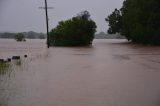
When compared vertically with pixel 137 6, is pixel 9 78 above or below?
below

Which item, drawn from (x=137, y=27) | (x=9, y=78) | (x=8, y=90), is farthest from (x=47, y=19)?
(x=8, y=90)

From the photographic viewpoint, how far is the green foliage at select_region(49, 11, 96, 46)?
50.2 meters

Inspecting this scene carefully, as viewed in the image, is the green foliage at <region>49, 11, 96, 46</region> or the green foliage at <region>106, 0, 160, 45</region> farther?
the green foliage at <region>49, 11, 96, 46</region>

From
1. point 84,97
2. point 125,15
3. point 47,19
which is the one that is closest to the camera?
point 84,97

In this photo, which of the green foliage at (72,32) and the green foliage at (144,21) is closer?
the green foliage at (144,21)

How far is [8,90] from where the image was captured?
35.2ft

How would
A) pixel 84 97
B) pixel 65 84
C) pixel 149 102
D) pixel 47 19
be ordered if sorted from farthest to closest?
→ pixel 47 19 < pixel 65 84 < pixel 84 97 < pixel 149 102

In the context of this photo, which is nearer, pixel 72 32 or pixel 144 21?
pixel 144 21

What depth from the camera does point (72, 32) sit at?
4994 centimetres

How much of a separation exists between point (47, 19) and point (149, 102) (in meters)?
39.6

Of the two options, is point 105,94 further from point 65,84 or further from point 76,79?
point 76,79

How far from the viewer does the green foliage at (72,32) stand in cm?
5025

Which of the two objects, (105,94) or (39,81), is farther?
(39,81)

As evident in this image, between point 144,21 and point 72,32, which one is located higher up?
point 144,21
